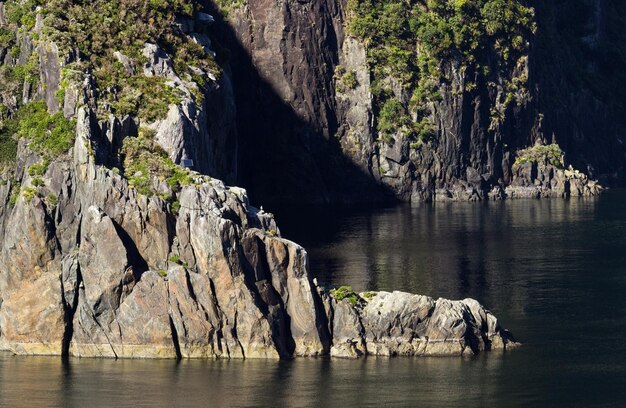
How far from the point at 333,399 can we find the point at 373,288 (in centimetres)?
4048

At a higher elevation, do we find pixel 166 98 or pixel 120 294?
pixel 166 98

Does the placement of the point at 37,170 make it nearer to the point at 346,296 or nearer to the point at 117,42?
the point at 117,42

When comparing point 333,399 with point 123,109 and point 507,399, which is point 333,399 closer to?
point 507,399

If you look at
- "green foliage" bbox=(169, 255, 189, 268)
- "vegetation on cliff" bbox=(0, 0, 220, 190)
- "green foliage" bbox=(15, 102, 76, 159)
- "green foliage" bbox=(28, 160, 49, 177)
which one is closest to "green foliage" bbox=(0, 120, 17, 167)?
"vegetation on cliff" bbox=(0, 0, 220, 190)

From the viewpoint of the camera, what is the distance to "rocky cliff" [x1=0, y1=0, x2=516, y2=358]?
121625 millimetres

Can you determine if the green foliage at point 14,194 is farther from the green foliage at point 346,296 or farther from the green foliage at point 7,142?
the green foliage at point 346,296

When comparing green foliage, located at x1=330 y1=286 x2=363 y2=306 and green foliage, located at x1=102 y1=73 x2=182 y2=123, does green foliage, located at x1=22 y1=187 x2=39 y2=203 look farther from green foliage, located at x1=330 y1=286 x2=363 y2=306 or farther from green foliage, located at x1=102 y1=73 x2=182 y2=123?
green foliage, located at x1=330 y1=286 x2=363 y2=306

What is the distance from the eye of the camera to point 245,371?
117688mm

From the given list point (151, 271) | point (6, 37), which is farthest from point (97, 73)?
point (151, 271)

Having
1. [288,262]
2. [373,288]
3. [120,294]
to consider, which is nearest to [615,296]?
[373,288]

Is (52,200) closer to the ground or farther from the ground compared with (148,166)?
closer to the ground

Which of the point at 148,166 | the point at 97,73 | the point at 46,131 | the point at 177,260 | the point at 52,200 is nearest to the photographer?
the point at 177,260

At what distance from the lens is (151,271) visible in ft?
406

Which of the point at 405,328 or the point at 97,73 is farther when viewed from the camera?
the point at 97,73
